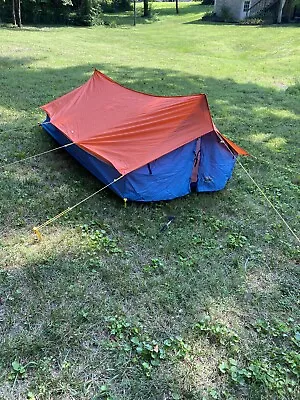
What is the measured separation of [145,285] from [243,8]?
1116 inches

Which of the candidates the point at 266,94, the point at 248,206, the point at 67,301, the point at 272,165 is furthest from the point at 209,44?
the point at 67,301

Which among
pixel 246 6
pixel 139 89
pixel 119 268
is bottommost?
pixel 119 268

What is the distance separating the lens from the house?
88.2ft

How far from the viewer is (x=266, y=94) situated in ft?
35.2

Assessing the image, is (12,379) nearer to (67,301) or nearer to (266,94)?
(67,301)

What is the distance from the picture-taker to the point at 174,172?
4.81 metres

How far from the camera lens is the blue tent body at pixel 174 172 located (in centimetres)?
461

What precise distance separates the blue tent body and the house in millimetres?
25810

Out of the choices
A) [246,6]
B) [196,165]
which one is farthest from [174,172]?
[246,6]

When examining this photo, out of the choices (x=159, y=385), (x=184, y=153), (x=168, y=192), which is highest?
(x=184, y=153)

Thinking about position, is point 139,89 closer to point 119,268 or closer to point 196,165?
point 196,165

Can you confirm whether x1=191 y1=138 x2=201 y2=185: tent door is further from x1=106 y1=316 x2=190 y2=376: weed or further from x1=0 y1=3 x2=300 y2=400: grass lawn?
x1=106 y1=316 x2=190 y2=376: weed

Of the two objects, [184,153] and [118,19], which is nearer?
[184,153]

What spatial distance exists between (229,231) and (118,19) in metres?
27.2
